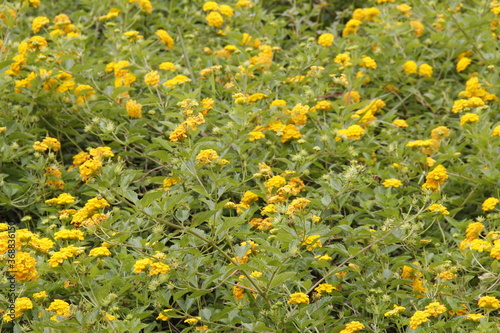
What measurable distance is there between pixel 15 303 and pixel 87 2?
7.77ft

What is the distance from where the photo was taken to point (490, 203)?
3.10 metres

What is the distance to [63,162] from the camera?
12.0 feet

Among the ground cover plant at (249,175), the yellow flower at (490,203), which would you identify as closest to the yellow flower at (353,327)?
the ground cover plant at (249,175)

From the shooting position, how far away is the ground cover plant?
259cm

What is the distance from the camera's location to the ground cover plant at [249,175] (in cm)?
259

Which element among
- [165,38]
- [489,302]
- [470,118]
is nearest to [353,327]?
[489,302]

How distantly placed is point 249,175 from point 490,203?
1056 millimetres

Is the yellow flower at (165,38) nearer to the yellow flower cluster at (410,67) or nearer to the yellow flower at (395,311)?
the yellow flower cluster at (410,67)

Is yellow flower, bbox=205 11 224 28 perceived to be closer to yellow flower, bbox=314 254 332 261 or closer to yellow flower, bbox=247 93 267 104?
yellow flower, bbox=247 93 267 104

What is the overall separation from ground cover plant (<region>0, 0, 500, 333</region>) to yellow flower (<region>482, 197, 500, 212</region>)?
0.09 m

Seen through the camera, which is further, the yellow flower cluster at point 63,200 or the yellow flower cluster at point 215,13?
the yellow flower cluster at point 215,13

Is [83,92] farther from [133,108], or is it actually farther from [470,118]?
[470,118]

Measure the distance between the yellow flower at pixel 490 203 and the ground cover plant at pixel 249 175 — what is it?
3.6 inches

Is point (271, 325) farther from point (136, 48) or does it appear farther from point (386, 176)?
point (136, 48)
